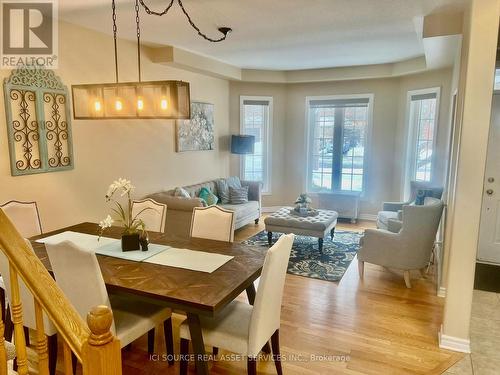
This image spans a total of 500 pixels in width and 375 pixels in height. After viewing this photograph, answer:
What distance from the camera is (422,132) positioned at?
241 inches

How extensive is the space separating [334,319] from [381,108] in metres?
4.63

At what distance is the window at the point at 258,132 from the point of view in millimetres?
7238

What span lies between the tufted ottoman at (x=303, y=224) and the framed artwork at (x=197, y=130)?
194 cm

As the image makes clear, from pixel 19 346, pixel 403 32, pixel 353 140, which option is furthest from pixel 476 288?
pixel 19 346

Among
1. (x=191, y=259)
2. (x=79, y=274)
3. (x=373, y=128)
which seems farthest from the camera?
(x=373, y=128)

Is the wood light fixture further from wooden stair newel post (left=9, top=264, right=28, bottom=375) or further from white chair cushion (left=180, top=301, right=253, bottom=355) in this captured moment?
wooden stair newel post (left=9, top=264, right=28, bottom=375)

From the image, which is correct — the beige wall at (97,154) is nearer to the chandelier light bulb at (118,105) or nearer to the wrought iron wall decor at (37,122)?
the wrought iron wall decor at (37,122)

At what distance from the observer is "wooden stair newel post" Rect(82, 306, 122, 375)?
0.94m

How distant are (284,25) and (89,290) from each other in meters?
3.35

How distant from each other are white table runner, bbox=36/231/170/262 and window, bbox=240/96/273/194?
4.50 metres

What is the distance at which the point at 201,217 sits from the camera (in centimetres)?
326

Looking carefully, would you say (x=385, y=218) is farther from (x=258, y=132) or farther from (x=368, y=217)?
(x=258, y=132)

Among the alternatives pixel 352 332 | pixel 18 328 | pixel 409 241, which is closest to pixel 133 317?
pixel 18 328

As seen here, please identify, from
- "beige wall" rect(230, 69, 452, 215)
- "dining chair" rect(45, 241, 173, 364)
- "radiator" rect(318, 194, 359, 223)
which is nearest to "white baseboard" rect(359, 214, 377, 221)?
"beige wall" rect(230, 69, 452, 215)
